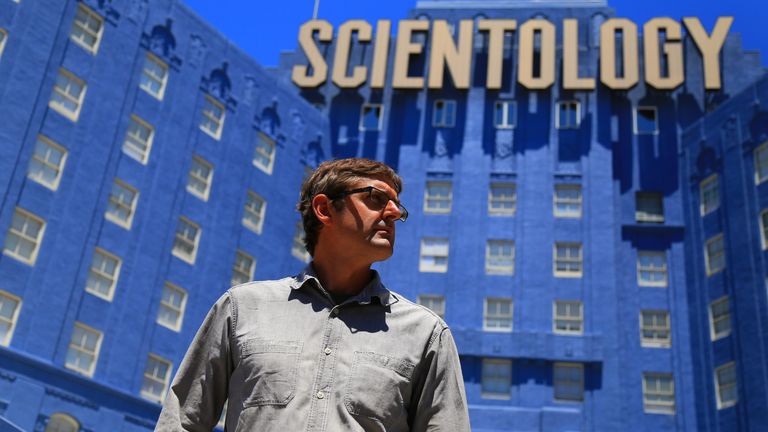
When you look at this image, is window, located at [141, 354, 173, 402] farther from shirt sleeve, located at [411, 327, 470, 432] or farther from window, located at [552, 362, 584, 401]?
shirt sleeve, located at [411, 327, 470, 432]

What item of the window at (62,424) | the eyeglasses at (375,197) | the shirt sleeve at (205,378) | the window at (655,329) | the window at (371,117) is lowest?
the shirt sleeve at (205,378)

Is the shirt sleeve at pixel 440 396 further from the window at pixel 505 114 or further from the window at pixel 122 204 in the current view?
the window at pixel 505 114

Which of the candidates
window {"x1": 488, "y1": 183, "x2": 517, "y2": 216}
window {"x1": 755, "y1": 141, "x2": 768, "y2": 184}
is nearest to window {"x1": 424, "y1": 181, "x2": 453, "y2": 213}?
window {"x1": 488, "y1": 183, "x2": 517, "y2": 216}

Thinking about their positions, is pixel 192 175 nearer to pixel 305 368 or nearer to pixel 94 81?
pixel 94 81

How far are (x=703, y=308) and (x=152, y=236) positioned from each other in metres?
24.6

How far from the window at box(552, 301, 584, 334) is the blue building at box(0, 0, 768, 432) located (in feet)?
0.31

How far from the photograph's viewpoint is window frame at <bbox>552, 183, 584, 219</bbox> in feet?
147

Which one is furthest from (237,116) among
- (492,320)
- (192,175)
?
(492,320)

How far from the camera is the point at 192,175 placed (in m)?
38.6

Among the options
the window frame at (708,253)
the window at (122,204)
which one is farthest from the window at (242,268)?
the window frame at (708,253)

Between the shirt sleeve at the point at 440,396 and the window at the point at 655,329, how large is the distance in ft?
131

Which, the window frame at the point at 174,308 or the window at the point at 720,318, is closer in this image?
the window frame at the point at 174,308

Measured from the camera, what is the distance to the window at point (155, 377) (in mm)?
34250

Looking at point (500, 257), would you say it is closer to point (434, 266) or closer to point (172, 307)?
point (434, 266)
